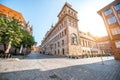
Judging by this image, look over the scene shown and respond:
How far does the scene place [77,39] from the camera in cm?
2936

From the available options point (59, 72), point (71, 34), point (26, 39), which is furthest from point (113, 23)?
point (26, 39)

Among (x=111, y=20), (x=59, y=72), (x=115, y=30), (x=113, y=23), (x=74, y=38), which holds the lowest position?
(x=59, y=72)

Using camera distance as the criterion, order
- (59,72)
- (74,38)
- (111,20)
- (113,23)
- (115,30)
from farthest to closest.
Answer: (74,38) < (111,20) < (113,23) < (115,30) < (59,72)

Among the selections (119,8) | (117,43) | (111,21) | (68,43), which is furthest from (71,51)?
(119,8)

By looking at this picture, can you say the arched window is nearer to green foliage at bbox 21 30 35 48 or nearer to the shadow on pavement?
green foliage at bbox 21 30 35 48

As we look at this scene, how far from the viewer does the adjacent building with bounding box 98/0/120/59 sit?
1790 centimetres

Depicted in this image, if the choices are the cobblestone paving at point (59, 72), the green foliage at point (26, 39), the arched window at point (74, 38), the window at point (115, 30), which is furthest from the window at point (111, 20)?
the green foliage at point (26, 39)

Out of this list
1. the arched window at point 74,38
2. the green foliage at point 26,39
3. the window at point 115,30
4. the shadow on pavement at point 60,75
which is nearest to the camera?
the shadow on pavement at point 60,75

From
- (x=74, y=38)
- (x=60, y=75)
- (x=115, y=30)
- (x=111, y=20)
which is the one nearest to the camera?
(x=60, y=75)

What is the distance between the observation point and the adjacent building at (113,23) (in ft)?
58.7

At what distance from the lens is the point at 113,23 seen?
1917cm

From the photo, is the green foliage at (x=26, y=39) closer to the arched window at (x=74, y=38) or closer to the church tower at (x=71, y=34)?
the church tower at (x=71, y=34)

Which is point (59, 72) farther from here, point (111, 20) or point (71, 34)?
point (71, 34)

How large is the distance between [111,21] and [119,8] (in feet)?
11.2
